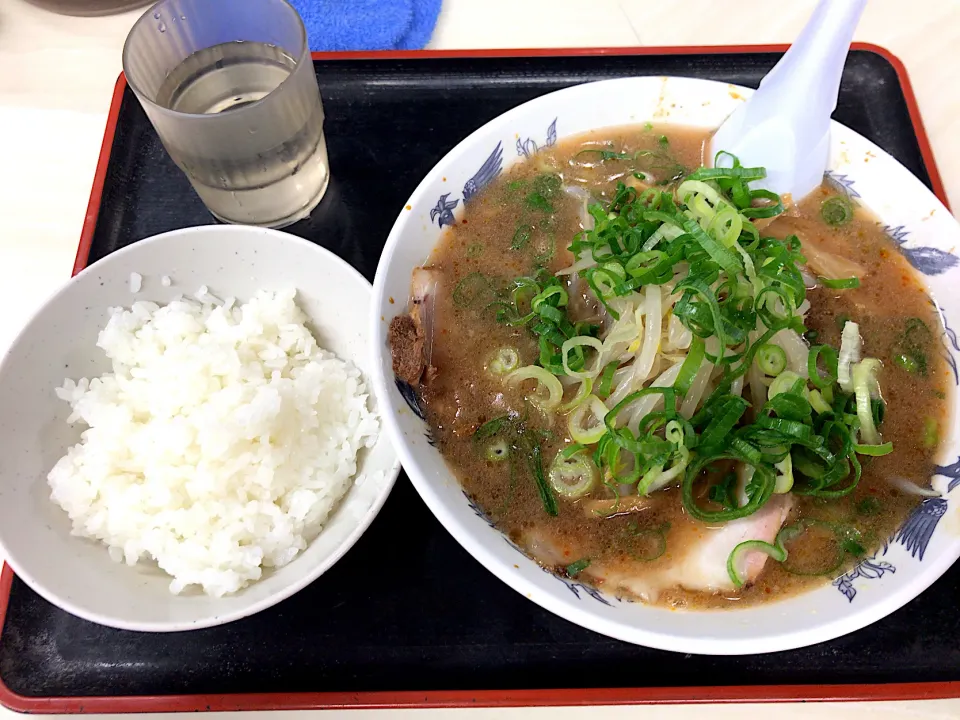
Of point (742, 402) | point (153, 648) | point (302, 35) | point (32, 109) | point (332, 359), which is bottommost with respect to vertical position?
point (153, 648)

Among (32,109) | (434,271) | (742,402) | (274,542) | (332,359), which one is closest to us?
(742,402)

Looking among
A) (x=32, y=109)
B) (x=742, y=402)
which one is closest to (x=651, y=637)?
(x=742, y=402)

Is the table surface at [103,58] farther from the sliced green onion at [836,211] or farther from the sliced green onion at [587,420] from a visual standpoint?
the sliced green onion at [587,420]

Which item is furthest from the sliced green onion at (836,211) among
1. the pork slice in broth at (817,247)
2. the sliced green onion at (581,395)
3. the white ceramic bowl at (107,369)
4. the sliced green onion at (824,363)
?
the white ceramic bowl at (107,369)

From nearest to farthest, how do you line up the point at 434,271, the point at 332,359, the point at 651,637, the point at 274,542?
the point at 651,637 → the point at 274,542 → the point at 434,271 → the point at 332,359

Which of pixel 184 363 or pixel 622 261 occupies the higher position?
pixel 622 261

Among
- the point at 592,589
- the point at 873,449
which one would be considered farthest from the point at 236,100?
the point at 873,449

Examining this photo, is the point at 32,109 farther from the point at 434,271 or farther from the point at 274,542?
the point at 274,542
